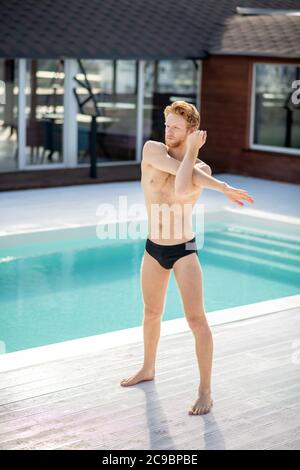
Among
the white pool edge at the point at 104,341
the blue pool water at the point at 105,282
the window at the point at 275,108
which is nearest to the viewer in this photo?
the white pool edge at the point at 104,341

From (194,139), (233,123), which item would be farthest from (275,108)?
(194,139)

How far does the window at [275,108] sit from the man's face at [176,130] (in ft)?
36.8

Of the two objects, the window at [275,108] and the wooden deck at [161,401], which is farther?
the window at [275,108]

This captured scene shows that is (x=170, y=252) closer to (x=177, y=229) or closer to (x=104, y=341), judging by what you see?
(x=177, y=229)

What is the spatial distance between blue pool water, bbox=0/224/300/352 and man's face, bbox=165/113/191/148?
9.41ft

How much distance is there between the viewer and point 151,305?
17.3 feet

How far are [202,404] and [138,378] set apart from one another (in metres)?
0.57

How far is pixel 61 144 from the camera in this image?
627 inches

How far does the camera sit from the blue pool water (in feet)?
26.3

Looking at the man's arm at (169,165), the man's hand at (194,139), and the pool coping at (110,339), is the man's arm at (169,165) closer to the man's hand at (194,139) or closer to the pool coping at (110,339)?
the man's hand at (194,139)

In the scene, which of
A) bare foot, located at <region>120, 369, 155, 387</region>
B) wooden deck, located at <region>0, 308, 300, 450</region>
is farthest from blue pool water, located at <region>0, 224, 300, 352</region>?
bare foot, located at <region>120, 369, 155, 387</region>

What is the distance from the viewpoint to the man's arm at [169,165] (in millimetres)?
4734

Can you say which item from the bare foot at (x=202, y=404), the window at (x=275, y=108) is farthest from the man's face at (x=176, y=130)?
the window at (x=275, y=108)
